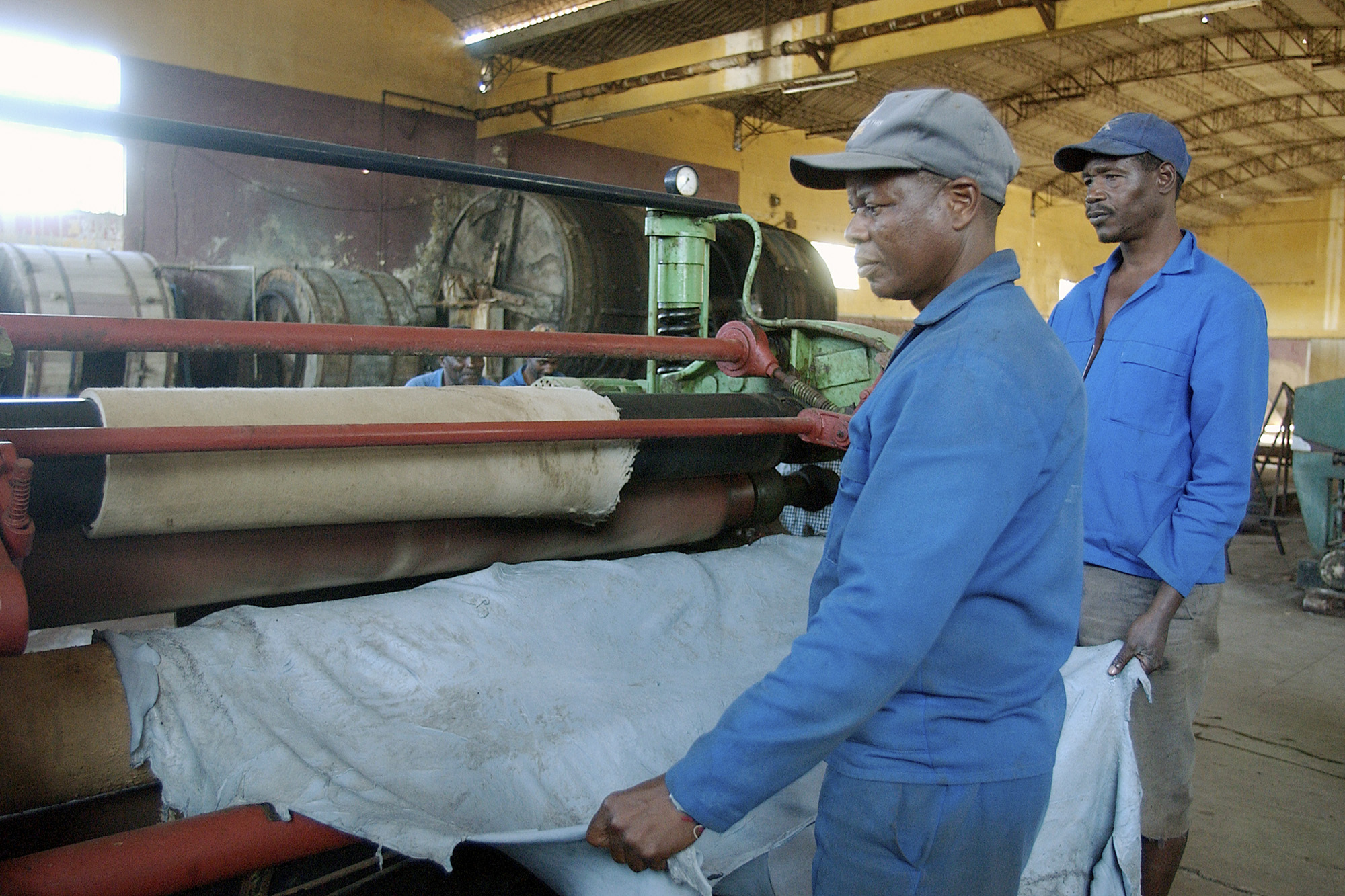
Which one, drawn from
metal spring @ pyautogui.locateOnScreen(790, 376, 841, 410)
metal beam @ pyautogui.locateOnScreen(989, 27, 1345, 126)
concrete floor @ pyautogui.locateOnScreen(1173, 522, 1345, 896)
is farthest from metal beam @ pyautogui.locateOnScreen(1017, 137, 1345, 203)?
metal spring @ pyautogui.locateOnScreen(790, 376, 841, 410)

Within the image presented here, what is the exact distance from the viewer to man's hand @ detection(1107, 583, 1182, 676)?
5.32ft

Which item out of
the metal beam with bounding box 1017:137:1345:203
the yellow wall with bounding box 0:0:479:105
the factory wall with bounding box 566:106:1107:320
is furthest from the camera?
the metal beam with bounding box 1017:137:1345:203

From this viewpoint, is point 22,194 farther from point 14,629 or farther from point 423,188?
point 14,629

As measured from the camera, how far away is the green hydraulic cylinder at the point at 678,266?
2523 mm

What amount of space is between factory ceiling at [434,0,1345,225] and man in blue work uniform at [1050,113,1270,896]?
634 centimetres

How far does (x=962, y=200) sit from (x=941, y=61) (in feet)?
34.8

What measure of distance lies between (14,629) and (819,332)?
2348 mm

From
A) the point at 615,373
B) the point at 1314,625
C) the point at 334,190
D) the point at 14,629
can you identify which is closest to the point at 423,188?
the point at 334,190

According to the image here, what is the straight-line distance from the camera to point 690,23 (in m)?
9.41

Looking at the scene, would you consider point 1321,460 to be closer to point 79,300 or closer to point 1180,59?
point 79,300

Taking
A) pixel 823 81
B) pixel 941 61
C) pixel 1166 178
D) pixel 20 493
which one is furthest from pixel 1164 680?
pixel 941 61

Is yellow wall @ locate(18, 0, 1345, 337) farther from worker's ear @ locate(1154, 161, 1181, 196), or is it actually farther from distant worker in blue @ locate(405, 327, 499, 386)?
worker's ear @ locate(1154, 161, 1181, 196)

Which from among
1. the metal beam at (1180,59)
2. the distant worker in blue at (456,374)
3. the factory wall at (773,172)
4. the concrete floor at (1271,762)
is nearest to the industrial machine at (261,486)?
the concrete floor at (1271,762)

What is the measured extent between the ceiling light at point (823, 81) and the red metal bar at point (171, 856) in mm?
8457
